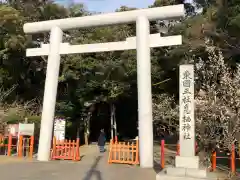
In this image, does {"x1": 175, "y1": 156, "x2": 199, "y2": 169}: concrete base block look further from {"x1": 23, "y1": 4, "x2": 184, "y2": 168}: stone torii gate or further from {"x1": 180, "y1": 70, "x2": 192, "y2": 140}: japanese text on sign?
{"x1": 23, "y1": 4, "x2": 184, "y2": 168}: stone torii gate

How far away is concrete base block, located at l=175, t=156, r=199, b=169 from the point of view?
859 centimetres

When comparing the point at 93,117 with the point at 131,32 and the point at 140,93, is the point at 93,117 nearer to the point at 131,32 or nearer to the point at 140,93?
the point at 131,32

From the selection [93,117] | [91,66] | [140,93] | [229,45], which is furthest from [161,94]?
[140,93]

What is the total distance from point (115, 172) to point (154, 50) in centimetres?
1410

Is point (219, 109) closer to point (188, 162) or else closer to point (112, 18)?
point (188, 162)

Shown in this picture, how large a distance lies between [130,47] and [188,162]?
223 inches

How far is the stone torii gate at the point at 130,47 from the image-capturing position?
11.7 meters

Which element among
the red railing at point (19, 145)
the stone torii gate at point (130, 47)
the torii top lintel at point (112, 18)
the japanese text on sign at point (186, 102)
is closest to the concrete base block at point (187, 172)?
the japanese text on sign at point (186, 102)

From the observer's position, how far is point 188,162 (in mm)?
8656

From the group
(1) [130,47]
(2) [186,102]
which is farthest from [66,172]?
(1) [130,47]

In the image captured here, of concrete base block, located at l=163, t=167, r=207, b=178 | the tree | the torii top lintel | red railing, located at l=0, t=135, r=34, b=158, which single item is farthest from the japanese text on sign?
red railing, located at l=0, t=135, r=34, b=158

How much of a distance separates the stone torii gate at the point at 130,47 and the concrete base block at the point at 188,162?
2872 mm

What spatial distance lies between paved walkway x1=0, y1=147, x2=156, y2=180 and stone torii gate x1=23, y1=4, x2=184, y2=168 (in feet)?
3.20

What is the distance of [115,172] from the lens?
34.6 ft
